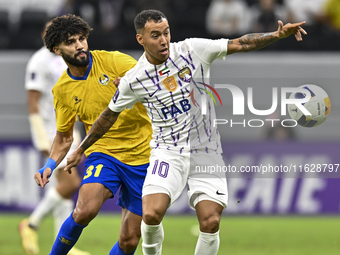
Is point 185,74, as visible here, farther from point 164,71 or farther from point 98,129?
point 98,129

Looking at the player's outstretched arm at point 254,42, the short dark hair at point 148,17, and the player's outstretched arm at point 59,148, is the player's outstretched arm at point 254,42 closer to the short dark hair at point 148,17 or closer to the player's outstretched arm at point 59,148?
the short dark hair at point 148,17

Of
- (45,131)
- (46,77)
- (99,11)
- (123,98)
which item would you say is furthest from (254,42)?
(99,11)

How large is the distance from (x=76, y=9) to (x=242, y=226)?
15.9 ft

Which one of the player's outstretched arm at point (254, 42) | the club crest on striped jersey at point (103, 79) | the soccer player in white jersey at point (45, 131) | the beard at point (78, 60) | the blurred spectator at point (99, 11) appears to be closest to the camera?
the player's outstretched arm at point (254, 42)

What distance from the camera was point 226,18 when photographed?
1084cm

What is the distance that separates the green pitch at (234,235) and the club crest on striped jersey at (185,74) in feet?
9.00

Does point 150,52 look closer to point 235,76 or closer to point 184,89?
point 184,89

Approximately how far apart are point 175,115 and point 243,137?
5067mm

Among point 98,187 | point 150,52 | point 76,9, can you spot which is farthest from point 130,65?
point 76,9

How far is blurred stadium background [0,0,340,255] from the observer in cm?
838

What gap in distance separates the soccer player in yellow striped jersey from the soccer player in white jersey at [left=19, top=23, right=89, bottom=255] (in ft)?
5.96

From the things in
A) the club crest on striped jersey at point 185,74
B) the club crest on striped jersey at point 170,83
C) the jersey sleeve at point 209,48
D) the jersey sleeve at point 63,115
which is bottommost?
the jersey sleeve at point 63,115

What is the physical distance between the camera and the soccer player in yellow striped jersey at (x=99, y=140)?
5152 millimetres

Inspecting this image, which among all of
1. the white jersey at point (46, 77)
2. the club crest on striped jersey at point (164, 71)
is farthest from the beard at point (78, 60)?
the white jersey at point (46, 77)
